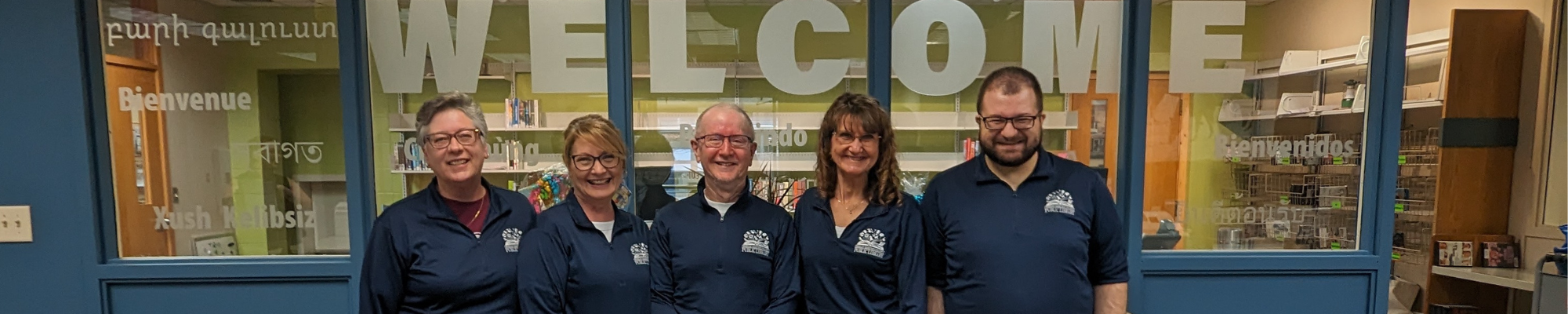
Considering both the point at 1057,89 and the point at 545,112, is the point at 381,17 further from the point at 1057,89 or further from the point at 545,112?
the point at 1057,89

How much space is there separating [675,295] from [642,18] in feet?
4.58

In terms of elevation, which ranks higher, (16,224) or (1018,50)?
(1018,50)

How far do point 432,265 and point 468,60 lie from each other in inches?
51.4

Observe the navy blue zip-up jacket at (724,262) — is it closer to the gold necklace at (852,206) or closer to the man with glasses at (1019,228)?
the gold necklace at (852,206)

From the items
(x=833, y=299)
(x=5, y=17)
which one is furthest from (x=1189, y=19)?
(x=5, y=17)

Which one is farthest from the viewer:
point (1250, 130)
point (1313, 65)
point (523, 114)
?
point (523, 114)

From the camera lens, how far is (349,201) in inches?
102

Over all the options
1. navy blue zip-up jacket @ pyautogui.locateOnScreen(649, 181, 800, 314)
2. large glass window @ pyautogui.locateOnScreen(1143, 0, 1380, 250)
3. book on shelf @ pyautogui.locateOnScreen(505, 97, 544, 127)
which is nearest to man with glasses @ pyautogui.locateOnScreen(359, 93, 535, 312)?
navy blue zip-up jacket @ pyautogui.locateOnScreen(649, 181, 800, 314)

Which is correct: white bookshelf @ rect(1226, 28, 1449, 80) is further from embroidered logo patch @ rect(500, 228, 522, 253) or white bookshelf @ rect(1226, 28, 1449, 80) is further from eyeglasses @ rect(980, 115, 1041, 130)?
embroidered logo patch @ rect(500, 228, 522, 253)

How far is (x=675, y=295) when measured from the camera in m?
1.79

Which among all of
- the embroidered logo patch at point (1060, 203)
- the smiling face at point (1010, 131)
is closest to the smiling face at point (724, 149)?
the smiling face at point (1010, 131)

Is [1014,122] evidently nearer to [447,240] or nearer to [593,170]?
[593,170]

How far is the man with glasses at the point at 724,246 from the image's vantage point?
5.80 feet

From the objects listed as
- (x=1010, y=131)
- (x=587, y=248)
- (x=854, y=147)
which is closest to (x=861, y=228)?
(x=854, y=147)
